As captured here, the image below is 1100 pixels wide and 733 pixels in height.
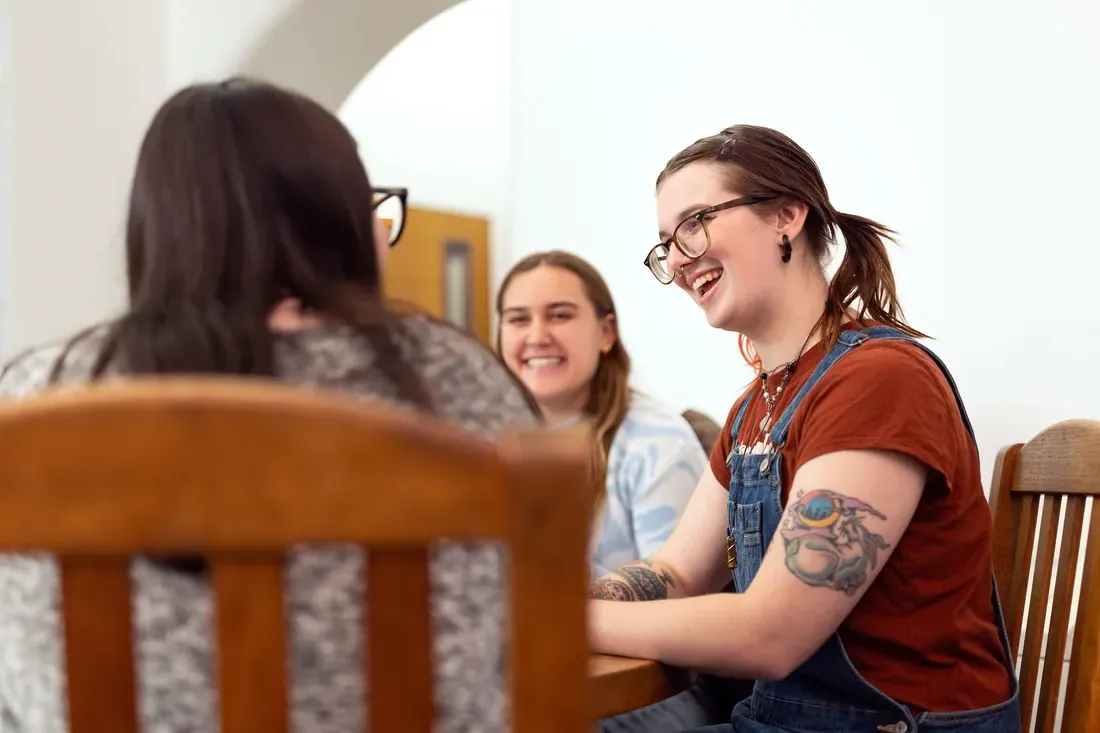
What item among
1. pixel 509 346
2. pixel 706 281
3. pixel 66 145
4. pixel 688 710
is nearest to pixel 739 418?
pixel 706 281

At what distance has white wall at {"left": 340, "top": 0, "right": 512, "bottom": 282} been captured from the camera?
5910mm

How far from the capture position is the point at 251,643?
1.60 feet

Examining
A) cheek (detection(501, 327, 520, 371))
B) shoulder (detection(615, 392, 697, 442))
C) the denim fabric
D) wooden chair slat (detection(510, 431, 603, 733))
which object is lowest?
the denim fabric

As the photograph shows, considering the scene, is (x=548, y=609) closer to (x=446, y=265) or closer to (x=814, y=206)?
(x=814, y=206)

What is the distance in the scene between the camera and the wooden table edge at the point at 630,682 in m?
1.08

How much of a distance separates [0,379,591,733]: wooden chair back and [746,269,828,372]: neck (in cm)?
106

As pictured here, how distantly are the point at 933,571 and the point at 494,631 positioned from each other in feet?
2.35

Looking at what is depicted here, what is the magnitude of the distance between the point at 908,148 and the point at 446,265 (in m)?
4.14

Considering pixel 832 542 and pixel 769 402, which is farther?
pixel 769 402

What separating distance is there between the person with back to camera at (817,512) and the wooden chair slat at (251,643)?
712 mm

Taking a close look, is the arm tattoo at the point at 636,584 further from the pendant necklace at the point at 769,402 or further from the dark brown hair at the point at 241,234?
the dark brown hair at the point at 241,234

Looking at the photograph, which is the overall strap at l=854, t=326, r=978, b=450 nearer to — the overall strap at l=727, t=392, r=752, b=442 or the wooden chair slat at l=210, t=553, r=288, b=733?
the overall strap at l=727, t=392, r=752, b=442

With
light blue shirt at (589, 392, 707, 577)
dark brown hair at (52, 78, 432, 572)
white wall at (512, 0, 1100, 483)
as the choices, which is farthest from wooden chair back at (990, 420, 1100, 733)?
dark brown hair at (52, 78, 432, 572)

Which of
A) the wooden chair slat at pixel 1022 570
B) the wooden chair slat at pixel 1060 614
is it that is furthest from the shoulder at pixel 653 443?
the wooden chair slat at pixel 1060 614
